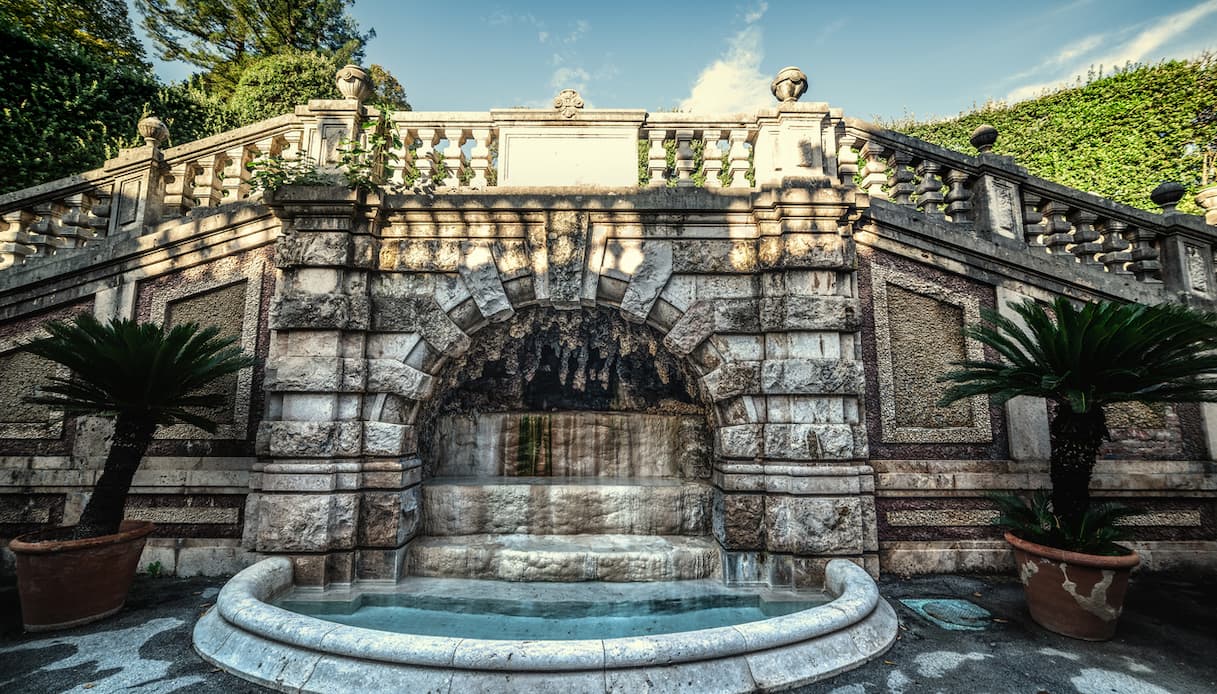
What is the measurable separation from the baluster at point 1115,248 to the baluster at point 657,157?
5.12 m

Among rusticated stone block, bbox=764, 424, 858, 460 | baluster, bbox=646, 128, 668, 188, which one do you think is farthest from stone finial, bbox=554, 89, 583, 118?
rusticated stone block, bbox=764, 424, 858, 460

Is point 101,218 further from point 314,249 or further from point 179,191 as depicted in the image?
point 314,249

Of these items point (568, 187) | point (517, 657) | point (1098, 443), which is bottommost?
point (517, 657)

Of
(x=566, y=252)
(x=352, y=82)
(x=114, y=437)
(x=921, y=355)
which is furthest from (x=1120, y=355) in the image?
(x=114, y=437)

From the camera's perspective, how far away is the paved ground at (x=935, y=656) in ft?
9.99

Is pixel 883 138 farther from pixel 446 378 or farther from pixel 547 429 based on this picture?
pixel 446 378

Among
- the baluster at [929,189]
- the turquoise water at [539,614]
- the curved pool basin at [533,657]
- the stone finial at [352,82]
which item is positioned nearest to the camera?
the curved pool basin at [533,657]

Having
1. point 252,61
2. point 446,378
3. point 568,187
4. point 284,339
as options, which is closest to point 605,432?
point 446,378

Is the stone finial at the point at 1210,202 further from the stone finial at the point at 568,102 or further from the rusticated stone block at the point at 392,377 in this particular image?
the rusticated stone block at the point at 392,377

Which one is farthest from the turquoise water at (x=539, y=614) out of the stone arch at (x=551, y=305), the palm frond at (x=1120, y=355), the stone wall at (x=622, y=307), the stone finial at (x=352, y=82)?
the stone finial at (x=352, y=82)

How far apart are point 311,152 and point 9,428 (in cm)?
433

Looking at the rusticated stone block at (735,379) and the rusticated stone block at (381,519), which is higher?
the rusticated stone block at (735,379)

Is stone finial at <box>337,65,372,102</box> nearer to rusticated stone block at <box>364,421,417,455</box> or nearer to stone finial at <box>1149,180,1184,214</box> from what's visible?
rusticated stone block at <box>364,421,417,455</box>

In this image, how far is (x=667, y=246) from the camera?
16.8ft
